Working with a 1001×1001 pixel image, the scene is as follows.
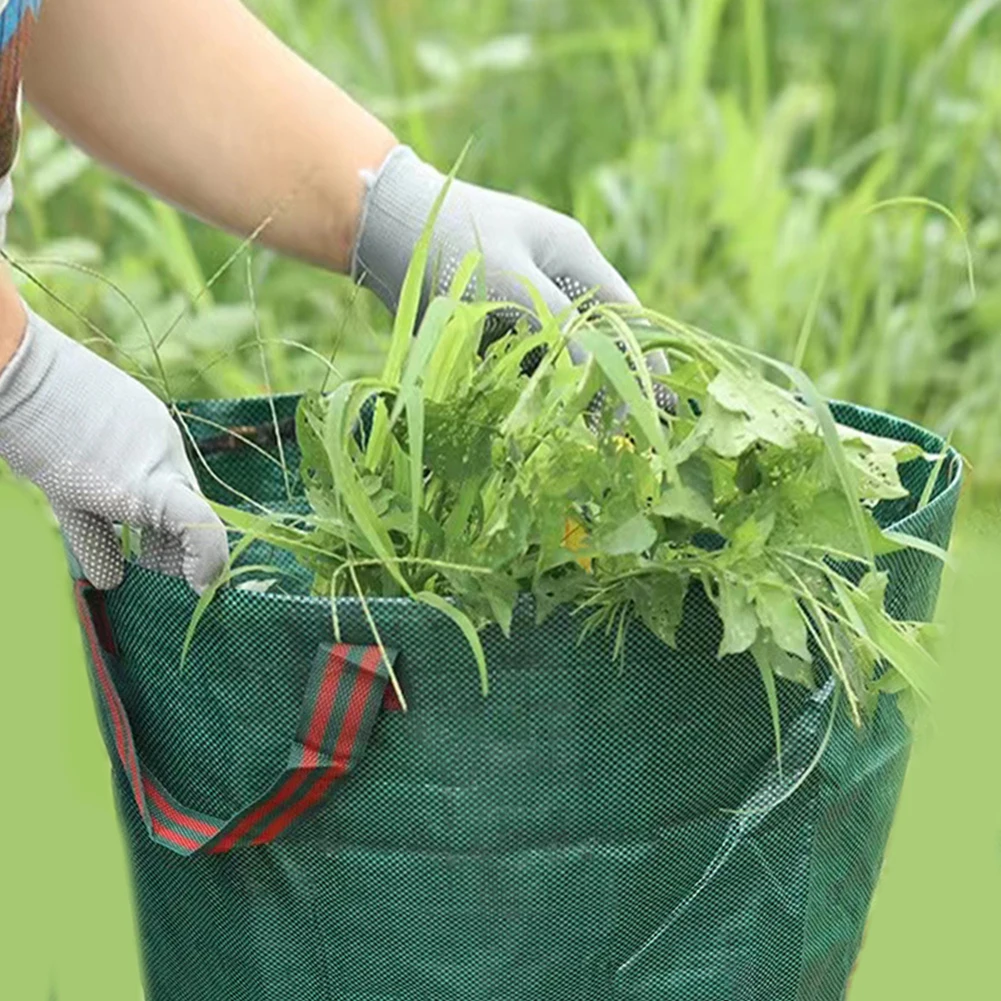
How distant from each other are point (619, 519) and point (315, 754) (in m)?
0.26

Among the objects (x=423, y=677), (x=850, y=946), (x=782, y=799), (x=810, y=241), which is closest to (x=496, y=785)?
(x=423, y=677)

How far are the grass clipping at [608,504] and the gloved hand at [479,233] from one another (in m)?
0.33

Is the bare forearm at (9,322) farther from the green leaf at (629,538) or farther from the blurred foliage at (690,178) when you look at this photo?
the blurred foliage at (690,178)

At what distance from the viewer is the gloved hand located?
1.75m

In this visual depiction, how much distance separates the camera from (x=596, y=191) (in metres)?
3.04

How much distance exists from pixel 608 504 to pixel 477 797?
224 mm

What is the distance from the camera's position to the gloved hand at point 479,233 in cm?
175

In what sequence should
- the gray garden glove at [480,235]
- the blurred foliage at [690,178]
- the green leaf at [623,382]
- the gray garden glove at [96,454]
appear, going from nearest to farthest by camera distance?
the green leaf at [623,382], the gray garden glove at [96,454], the gray garden glove at [480,235], the blurred foliage at [690,178]

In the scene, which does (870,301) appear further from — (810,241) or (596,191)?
(596,191)

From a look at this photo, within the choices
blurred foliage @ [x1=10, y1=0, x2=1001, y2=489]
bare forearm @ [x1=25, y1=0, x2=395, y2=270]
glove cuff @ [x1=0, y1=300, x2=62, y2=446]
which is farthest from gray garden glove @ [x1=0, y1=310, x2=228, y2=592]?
blurred foliage @ [x1=10, y1=0, x2=1001, y2=489]

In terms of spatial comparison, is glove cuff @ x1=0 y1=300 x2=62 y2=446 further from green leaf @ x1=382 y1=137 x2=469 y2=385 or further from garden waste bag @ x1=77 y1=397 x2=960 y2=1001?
green leaf @ x1=382 y1=137 x2=469 y2=385

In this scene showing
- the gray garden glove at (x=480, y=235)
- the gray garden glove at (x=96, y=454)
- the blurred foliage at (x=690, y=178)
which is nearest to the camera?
the gray garden glove at (x=96, y=454)

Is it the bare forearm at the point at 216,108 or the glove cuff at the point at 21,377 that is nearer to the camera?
the glove cuff at the point at 21,377

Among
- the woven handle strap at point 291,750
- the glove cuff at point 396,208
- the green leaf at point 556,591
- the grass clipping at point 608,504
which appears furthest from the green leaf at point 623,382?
the glove cuff at point 396,208
